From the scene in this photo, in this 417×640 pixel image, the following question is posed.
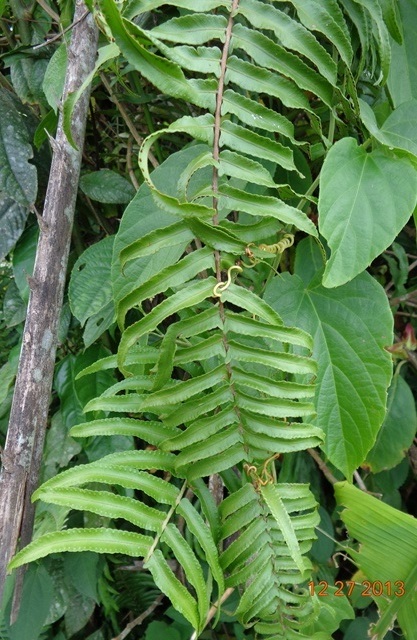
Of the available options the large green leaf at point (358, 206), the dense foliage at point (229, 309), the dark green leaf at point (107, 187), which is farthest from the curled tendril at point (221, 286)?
the dark green leaf at point (107, 187)

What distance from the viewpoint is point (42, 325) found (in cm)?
49

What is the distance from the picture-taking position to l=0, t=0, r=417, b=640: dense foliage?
1.20ft

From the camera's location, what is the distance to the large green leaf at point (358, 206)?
0.45 m

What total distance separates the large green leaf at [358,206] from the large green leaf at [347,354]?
7cm

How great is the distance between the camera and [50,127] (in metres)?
0.65

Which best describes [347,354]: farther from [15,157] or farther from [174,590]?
[15,157]

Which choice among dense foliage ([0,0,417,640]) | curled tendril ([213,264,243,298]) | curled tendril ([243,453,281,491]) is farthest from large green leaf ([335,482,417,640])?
curled tendril ([213,264,243,298])

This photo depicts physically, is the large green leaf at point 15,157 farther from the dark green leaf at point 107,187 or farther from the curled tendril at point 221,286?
the curled tendril at point 221,286

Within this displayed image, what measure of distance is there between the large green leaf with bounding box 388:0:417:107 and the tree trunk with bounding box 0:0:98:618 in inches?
12.3

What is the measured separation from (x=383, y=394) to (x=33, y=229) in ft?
1.54

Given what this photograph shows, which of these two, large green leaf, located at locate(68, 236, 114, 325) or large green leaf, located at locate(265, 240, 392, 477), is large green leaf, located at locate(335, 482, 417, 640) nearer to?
large green leaf, located at locate(265, 240, 392, 477)

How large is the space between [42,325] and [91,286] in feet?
0.37


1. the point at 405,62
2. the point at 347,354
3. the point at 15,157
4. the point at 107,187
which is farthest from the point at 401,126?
the point at 15,157

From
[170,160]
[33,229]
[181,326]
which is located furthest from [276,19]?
[33,229]
